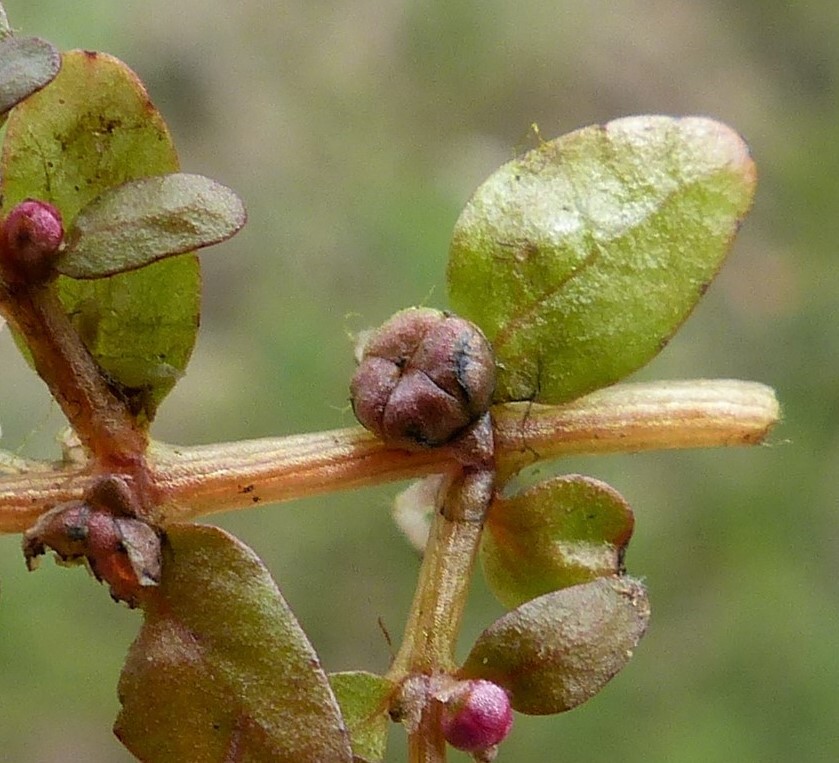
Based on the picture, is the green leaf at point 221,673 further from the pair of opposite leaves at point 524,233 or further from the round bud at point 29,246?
the round bud at point 29,246

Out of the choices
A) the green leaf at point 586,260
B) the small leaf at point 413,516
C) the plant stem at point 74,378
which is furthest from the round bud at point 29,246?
the small leaf at point 413,516

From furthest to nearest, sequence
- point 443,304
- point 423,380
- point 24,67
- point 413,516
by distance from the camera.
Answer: point 443,304 < point 413,516 < point 423,380 < point 24,67

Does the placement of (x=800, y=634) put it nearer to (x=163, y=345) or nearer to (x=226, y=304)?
(x=226, y=304)

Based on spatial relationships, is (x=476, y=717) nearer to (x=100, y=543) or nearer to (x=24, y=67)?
(x=100, y=543)

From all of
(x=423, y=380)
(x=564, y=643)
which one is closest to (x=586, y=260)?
(x=423, y=380)

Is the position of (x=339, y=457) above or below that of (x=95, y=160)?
below

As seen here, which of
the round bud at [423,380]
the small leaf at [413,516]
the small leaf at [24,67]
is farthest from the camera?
the small leaf at [413,516]

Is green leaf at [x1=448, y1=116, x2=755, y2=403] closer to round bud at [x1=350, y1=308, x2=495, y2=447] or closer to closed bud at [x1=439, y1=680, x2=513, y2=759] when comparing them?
round bud at [x1=350, y1=308, x2=495, y2=447]
